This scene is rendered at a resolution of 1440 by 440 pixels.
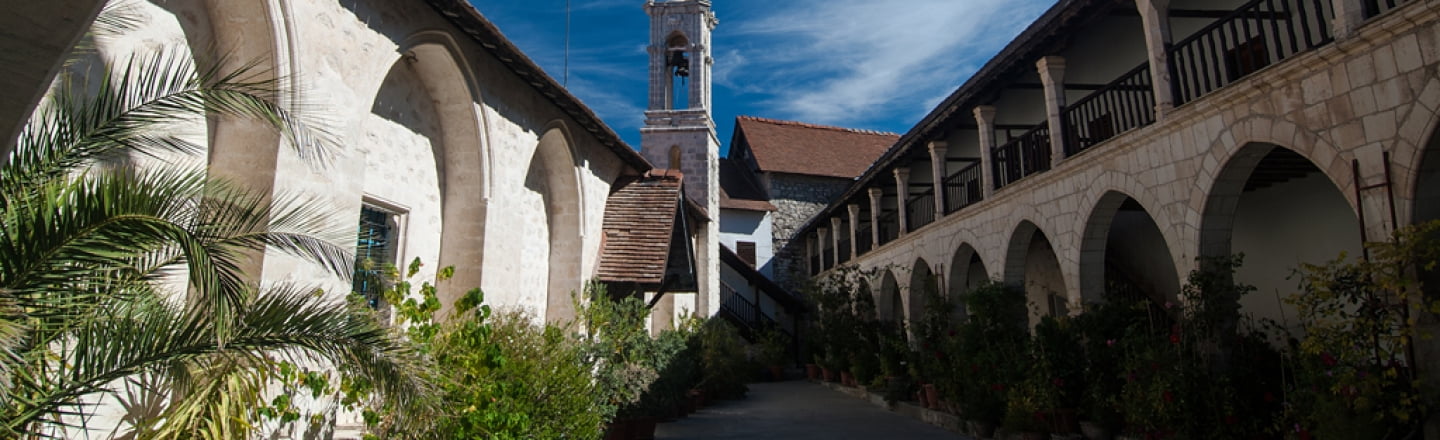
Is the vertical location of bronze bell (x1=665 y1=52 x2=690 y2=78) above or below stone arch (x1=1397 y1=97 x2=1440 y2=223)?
above

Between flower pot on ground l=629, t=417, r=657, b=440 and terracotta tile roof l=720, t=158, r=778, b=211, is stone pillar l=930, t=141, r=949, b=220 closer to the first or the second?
flower pot on ground l=629, t=417, r=657, b=440

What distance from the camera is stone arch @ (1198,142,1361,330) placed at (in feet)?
22.0

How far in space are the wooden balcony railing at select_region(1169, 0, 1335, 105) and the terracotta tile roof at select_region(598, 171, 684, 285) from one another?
645cm

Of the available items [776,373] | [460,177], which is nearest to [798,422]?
[460,177]

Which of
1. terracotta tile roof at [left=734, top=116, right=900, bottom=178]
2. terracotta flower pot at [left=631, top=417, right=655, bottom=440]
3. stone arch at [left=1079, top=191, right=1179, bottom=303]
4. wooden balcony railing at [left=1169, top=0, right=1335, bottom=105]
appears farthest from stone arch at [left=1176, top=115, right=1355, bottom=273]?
terracotta tile roof at [left=734, top=116, right=900, bottom=178]

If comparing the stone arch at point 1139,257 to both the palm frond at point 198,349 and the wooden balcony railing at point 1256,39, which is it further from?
the palm frond at point 198,349

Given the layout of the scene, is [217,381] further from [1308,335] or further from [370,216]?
[1308,335]

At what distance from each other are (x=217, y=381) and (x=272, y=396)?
34.4 inches

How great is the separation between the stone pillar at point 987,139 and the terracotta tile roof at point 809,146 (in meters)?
17.1

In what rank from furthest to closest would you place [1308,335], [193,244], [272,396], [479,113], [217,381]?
1. [479,113]
2. [1308,335]
3. [272,396]
4. [217,381]
5. [193,244]

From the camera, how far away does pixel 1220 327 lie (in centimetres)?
653

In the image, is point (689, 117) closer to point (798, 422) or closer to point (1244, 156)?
point (798, 422)

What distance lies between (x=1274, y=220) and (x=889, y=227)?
8.72m

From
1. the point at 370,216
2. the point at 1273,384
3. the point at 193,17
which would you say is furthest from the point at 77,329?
the point at 1273,384
